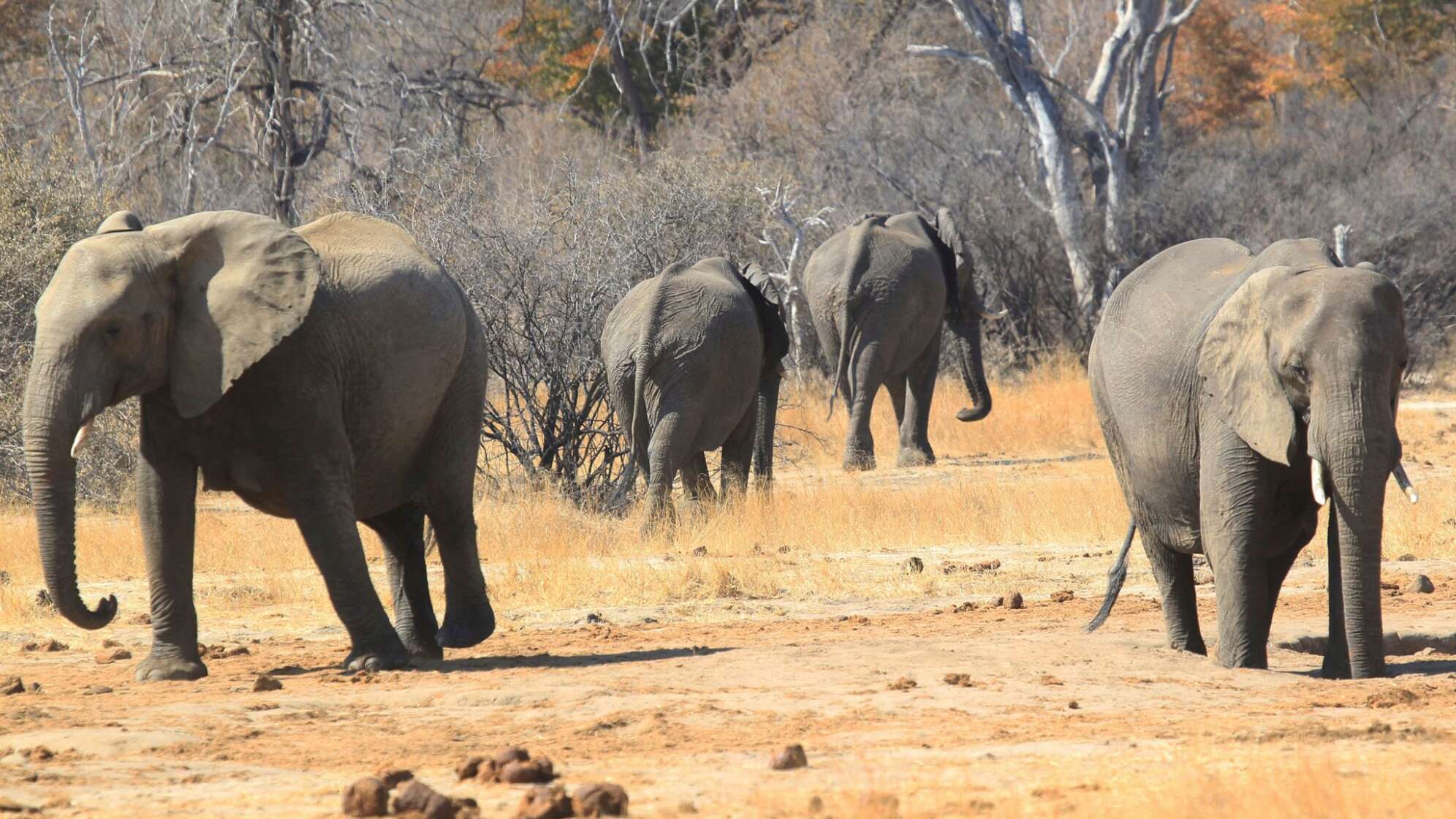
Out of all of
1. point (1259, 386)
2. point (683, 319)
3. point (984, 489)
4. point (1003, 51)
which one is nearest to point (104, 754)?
point (1259, 386)

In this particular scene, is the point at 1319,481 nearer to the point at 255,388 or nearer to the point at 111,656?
the point at 255,388

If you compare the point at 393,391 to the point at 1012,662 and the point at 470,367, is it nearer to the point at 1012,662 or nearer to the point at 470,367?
the point at 470,367

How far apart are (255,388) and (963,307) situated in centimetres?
1167

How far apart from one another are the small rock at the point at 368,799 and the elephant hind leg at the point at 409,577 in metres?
3.69

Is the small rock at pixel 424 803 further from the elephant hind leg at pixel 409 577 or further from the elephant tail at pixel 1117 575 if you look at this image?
the elephant tail at pixel 1117 575

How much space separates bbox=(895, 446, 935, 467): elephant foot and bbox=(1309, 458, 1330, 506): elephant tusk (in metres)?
10.4

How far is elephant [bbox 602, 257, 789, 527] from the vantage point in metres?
12.2

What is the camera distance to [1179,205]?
78.7 ft

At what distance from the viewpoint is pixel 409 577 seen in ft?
28.5

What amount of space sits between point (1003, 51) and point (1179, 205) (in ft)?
11.5

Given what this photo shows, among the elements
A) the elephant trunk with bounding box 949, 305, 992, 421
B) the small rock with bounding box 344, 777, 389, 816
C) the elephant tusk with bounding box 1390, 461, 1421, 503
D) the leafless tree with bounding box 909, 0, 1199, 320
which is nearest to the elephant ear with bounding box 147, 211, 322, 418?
the small rock with bounding box 344, 777, 389, 816

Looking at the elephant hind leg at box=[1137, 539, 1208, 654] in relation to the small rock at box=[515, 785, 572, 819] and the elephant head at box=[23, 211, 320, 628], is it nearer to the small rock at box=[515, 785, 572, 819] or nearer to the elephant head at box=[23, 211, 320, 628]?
the elephant head at box=[23, 211, 320, 628]

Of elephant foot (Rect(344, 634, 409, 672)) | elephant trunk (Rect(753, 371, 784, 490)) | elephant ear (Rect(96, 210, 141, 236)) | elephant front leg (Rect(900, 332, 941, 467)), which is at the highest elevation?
elephant ear (Rect(96, 210, 141, 236))

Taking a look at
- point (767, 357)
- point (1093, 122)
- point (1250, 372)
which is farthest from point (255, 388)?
point (1093, 122)
